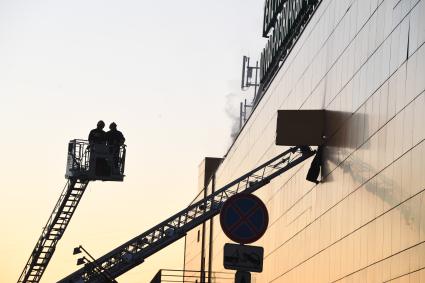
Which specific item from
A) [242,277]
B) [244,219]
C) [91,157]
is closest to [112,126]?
[91,157]

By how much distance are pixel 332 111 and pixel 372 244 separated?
7.04 m

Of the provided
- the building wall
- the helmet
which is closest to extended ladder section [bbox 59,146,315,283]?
the building wall

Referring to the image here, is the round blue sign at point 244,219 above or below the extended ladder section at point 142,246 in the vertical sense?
below

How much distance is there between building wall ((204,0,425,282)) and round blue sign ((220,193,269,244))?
7.13 metres

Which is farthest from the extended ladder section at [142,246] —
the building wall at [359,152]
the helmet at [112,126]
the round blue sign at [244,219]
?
the round blue sign at [244,219]

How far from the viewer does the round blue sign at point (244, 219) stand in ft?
49.9

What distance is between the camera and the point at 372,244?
84.4 ft

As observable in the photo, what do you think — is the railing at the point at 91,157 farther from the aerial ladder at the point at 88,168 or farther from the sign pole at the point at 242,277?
the sign pole at the point at 242,277

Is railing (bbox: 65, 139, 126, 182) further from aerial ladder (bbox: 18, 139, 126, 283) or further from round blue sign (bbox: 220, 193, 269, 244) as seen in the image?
round blue sign (bbox: 220, 193, 269, 244)

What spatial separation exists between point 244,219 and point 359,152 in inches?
518

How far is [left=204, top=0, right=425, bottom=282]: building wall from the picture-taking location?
74.6 ft

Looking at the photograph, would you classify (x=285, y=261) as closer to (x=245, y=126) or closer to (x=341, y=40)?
(x=341, y=40)

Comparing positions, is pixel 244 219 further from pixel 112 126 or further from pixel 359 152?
pixel 112 126

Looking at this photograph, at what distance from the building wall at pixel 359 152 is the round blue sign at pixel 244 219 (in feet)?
23.4
